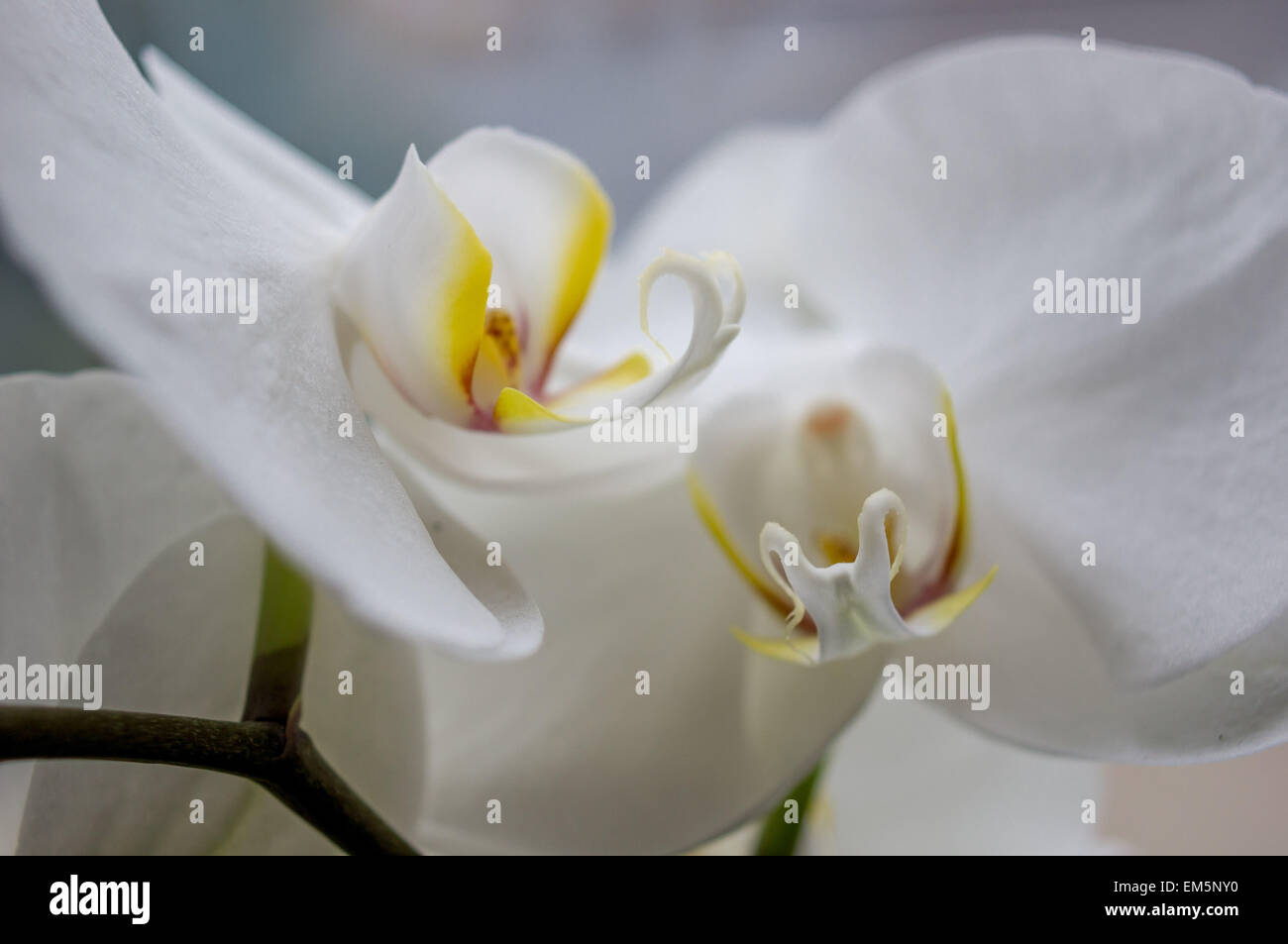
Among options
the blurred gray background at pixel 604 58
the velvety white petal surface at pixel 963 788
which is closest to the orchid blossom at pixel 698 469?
the velvety white petal surface at pixel 963 788

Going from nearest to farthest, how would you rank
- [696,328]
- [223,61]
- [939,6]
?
[696,328] < [223,61] < [939,6]

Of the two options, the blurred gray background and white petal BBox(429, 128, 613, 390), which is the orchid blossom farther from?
the blurred gray background

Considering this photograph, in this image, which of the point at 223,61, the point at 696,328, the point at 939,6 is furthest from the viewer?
the point at 939,6

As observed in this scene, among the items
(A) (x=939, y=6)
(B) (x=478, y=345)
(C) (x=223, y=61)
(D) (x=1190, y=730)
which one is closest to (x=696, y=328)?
(B) (x=478, y=345)

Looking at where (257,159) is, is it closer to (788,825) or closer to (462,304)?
(462,304)

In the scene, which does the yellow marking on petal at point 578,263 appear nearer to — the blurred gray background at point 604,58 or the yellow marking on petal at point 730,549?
the yellow marking on petal at point 730,549

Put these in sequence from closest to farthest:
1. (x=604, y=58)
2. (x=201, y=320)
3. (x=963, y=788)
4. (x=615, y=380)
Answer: (x=201, y=320), (x=615, y=380), (x=963, y=788), (x=604, y=58)

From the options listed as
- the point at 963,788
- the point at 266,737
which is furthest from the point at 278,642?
the point at 963,788
